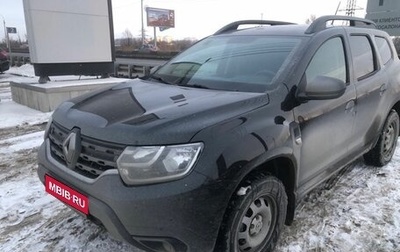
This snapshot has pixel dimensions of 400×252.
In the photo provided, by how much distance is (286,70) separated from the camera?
2.69 metres

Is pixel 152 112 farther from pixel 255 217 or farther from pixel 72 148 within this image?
pixel 255 217

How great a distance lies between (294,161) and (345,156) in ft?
3.51

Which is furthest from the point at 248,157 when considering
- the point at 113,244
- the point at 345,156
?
the point at 345,156

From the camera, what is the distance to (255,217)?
95.1 inches

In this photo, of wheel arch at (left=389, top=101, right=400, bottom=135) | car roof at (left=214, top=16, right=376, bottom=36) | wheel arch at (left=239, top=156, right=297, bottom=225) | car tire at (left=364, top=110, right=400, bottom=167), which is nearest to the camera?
wheel arch at (left=239, top=156, right=297, bottom=225)

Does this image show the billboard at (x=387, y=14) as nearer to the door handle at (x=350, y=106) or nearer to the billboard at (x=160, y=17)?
the door handle at (x=350, y=106)

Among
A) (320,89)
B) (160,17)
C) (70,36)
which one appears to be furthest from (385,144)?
(160,17)

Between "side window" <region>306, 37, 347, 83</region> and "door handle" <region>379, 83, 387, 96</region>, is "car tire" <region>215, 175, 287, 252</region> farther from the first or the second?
"door handle" <region>379, 83, 387, 96</region>

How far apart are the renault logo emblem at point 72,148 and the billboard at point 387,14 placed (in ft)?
69.4

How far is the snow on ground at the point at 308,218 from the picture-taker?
2807 millimetres

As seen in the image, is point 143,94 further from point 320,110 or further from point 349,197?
point 349,197

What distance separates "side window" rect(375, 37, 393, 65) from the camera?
405 cm

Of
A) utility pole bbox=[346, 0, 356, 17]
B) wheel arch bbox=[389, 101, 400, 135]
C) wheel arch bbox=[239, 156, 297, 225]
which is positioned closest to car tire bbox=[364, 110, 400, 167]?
wheel arch bbox=[389, 101, 400, 135]

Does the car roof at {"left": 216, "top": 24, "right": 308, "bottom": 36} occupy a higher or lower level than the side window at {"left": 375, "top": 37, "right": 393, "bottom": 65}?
higher
